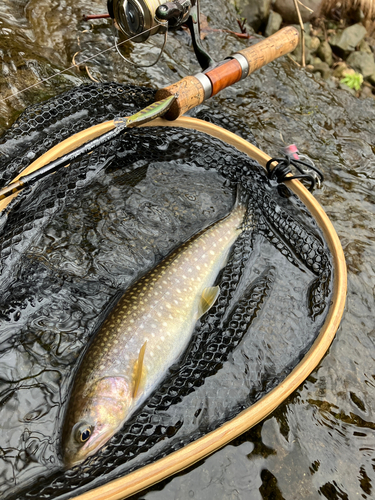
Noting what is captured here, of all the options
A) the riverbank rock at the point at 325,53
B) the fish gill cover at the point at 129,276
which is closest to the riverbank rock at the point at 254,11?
the riverbank rock at the point at 325,53

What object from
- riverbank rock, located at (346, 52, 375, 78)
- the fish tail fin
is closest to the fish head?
the fish tail fin

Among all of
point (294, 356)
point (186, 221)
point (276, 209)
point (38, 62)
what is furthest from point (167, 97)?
point (294, 356)

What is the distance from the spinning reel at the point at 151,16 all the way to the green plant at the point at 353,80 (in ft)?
12.9

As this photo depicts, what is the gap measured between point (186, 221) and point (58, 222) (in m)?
1.01

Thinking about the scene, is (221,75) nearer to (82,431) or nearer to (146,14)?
(146,14)

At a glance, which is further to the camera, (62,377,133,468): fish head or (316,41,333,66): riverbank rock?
(316,41,333,66): riverbank rock

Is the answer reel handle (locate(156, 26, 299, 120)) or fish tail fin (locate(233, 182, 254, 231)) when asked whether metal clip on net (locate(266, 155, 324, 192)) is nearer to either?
fish tail fin (locate(233, 182, 254, 231))

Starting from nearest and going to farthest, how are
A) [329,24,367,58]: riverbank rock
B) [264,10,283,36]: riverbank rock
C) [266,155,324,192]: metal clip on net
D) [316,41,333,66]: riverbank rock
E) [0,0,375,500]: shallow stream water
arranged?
[0,0,375,500]: shallow stream water → [266,155,324,192]: metal clip on net → [264,10,283,36]: riverbank rock → [316,41,333,66]: riverbank rock → [329,24,367,58]: riverbank rock

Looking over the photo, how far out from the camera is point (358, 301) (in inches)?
116

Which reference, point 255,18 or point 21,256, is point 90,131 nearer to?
point 21,256

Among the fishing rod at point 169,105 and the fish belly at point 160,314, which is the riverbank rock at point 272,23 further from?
the fish belly at point 160,314

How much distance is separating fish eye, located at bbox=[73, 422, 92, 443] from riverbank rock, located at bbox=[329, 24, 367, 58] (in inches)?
300

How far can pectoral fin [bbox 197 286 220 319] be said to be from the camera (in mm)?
2496

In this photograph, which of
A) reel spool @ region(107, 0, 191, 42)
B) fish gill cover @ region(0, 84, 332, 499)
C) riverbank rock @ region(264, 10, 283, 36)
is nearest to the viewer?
fish gill cover @ region(0, 84, 332, 499)
